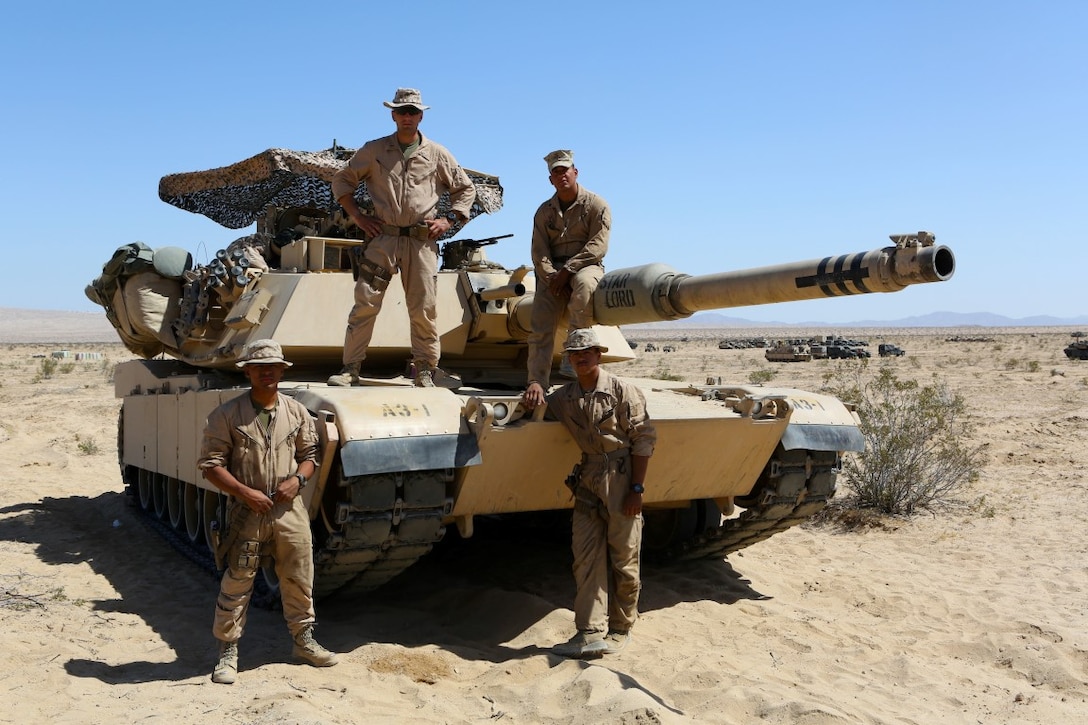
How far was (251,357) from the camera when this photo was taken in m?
4.99

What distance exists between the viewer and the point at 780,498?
709cm

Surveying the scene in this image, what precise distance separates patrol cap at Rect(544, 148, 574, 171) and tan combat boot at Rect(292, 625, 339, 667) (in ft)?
9.81

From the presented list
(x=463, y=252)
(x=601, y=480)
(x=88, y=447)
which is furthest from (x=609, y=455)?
(x=88, y=447)

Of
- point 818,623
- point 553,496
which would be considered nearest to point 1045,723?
point 818,623

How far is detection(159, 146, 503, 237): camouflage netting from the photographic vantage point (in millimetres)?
8414

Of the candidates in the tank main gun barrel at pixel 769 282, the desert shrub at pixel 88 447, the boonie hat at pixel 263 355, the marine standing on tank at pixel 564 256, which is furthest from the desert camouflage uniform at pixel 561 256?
the desert shrub at pixel 88 447

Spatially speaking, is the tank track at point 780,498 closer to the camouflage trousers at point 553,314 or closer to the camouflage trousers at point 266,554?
the camouflage trousers at point 553,314

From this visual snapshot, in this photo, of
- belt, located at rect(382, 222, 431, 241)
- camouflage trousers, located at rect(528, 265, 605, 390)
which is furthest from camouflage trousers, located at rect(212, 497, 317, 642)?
belt, located at rect(382, 222, 431, 241)

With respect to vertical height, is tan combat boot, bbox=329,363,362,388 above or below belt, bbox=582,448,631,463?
above

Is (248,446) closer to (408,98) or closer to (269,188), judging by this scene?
(408,98)

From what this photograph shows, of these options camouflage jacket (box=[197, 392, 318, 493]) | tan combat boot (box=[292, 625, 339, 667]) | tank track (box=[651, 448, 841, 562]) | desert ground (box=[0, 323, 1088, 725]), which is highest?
camouflage jacket (box=[197, 392, 318, 493])

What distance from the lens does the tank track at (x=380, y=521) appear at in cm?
545

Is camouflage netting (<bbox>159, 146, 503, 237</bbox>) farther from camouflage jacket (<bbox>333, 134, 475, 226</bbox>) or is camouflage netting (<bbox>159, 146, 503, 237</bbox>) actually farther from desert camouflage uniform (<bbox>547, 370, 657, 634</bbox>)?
desert camouflage uniform (<bbox>547, 370, 657, 634</bbox>)

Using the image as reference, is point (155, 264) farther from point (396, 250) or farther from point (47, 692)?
point (47, 692)
